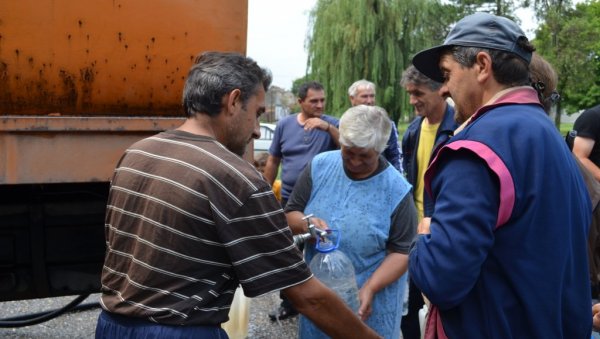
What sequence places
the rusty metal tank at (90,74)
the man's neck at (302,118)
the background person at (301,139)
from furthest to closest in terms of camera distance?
the man's neck at (302,118), the background person at (301,139), the rusty metal tank at (90,74)

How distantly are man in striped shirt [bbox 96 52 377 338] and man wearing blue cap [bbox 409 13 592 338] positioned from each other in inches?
17.0

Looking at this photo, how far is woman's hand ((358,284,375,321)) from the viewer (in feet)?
8.55

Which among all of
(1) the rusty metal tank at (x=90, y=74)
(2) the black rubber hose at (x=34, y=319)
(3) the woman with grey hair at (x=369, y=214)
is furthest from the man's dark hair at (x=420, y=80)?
(2) the black rubber hose at (x=34, y=319)

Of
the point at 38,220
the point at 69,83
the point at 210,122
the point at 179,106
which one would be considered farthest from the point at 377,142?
the point at 38,220

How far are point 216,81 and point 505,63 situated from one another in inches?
33.3

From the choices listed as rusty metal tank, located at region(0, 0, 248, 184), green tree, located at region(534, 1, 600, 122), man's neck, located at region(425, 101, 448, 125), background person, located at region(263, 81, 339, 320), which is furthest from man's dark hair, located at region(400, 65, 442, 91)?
green tree, located at region(534, 1, 600, 122)

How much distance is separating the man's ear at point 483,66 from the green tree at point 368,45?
53.0 ft

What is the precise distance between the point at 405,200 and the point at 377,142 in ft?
1.01

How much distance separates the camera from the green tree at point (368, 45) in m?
18.0

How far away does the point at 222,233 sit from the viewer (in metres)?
1.64

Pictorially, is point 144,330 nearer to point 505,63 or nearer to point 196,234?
point 196,234

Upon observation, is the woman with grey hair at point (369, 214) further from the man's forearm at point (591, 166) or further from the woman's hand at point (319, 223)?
the man's forearm at point (591, 166)

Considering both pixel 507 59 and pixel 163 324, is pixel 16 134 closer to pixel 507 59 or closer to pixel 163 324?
pixel 163 324

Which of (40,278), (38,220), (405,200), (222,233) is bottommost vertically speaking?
(40,278)
